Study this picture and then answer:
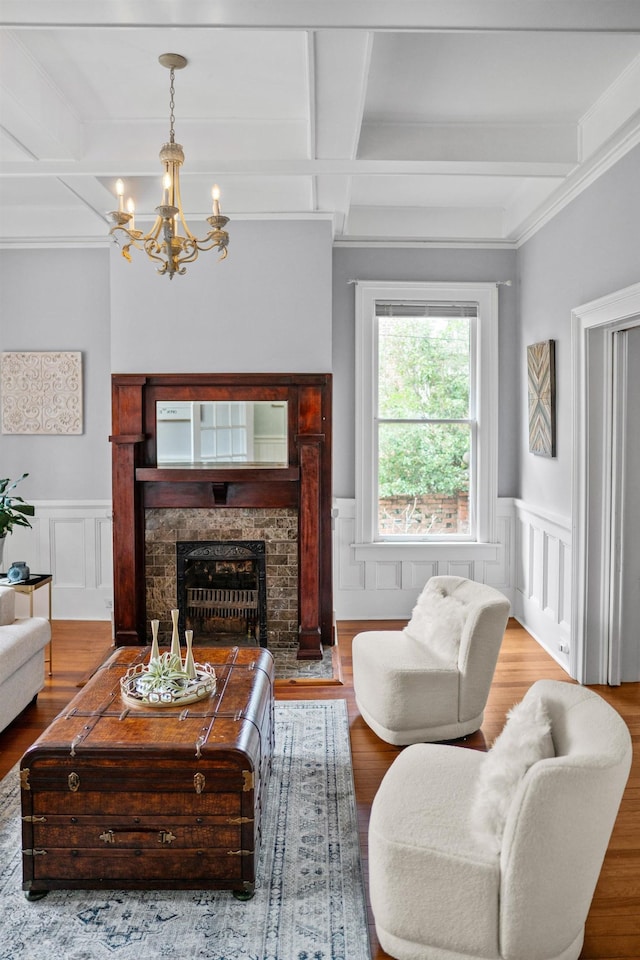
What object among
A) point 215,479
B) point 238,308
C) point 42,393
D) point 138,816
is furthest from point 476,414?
point 138,816

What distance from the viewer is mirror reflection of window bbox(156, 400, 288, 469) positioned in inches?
190

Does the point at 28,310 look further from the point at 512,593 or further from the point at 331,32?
the point at 512,593

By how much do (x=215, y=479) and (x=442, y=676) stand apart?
2043 millimetres

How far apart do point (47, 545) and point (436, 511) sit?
2976 millimetres

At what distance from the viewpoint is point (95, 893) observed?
7.91 ft

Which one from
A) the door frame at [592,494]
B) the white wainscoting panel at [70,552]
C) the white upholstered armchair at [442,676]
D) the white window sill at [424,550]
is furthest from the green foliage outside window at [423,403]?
the white wainscoting panel at [70,552]

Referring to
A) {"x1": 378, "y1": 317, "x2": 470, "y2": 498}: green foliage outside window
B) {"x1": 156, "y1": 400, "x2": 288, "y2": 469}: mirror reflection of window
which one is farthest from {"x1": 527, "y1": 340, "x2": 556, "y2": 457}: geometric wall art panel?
{"x1": 156, "y1": 400, "x2": 288, "y2": 469}: mirror reflection of window

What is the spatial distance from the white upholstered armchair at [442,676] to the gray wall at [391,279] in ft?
7.08

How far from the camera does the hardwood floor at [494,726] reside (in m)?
2.29

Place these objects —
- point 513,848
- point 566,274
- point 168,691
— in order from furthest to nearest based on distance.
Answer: point 566,274 < point 168,691 < point 513,848

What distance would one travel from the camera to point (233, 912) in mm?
2318

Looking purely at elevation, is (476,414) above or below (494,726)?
above

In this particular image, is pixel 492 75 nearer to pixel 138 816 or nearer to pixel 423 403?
pixel 423 403

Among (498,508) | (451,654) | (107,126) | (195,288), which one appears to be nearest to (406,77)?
(107,126)
